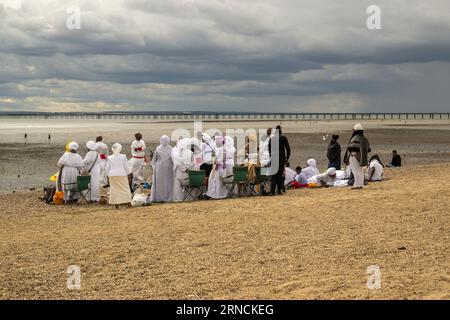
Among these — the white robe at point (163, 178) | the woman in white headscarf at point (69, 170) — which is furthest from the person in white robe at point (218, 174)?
the woman in white headscarf at point (69, 170)

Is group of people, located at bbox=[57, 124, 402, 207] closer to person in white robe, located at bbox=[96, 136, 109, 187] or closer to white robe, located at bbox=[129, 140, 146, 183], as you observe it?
person in white robe, located at bbox=[96, 136, 109, 187]

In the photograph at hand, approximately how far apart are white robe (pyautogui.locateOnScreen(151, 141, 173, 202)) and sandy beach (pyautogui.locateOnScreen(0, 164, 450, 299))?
1319mm

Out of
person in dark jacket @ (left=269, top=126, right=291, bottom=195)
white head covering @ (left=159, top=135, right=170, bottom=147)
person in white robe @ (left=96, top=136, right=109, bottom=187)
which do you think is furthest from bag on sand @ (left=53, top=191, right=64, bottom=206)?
person in dark jacket @ (left=269, top=126, right=291, bottom=195)

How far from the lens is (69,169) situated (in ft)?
53.9

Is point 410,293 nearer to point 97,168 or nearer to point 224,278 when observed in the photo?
point 224,278

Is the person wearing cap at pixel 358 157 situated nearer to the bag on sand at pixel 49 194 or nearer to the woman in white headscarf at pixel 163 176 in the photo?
the woman in white headscarf at pixel 163 176

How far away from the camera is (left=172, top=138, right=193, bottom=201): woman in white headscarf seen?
16.1 m

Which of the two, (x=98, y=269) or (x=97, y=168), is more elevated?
(x=97, y=168)

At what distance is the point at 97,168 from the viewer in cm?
1680

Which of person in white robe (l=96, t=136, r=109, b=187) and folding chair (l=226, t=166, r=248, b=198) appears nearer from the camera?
folding chair (l=226, t=166, r=248, b=198)

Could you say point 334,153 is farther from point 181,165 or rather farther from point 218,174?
point 181,165

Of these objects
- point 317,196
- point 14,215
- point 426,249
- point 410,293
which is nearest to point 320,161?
point 317,196

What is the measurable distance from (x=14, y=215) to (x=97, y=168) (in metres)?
2.74
